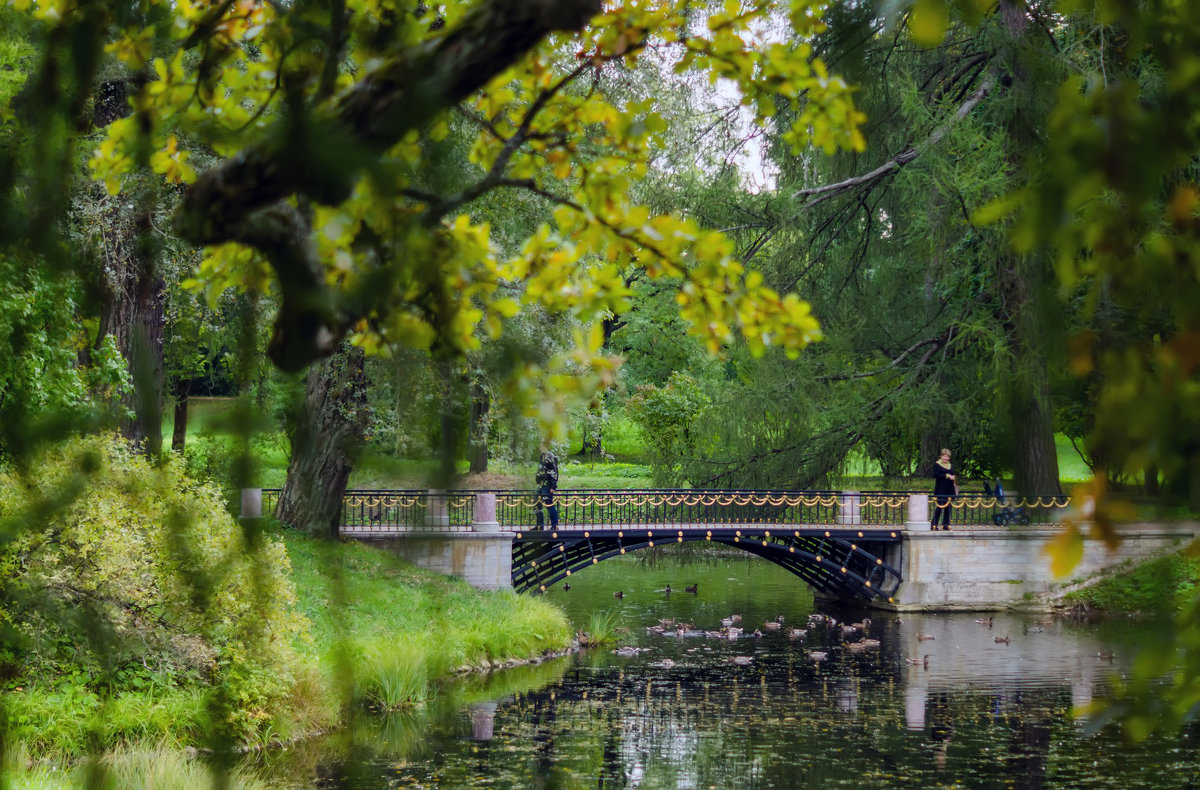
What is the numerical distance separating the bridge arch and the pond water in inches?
46.6

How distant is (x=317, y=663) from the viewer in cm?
1225

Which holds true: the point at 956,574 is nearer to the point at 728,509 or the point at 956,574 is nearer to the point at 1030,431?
the point at 728,509

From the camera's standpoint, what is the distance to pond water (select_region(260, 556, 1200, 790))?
1209 centimetres

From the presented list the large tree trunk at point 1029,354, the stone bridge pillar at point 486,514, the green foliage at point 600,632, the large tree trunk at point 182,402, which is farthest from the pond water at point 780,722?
the large tree trunk at point 1029,354

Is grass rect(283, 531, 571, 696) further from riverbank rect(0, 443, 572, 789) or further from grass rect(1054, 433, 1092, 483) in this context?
grass rect(1054, 433, 1092, 483)

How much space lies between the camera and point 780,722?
14695 mm

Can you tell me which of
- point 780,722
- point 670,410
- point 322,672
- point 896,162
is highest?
point 896,162

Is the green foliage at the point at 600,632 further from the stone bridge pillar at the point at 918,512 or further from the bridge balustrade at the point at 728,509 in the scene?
the stone bridge pillar at the point at 918,512

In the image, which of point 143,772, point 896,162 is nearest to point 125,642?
point 143,772

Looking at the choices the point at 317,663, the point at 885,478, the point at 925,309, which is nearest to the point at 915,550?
the point at 885,478

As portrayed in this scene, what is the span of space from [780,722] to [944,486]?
7.98m

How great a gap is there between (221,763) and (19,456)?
414mm

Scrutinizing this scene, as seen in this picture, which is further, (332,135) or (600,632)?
(600,632)

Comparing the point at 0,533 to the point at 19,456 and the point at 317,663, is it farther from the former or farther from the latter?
the point at 317,663
